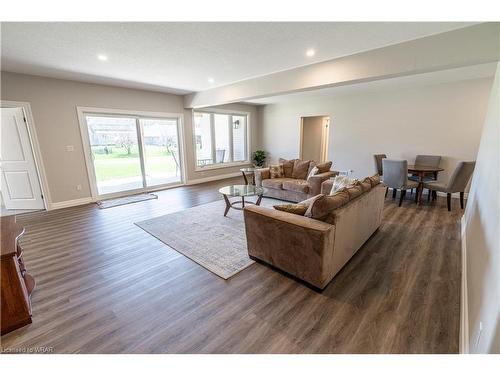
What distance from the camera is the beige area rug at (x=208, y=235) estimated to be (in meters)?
2.57

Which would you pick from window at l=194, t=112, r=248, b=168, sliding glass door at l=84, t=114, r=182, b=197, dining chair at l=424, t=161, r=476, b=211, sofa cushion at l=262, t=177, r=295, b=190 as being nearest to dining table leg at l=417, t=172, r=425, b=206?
dining chair at l=424, t=161, r=476, b=211

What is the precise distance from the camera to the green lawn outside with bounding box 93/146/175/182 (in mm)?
5219

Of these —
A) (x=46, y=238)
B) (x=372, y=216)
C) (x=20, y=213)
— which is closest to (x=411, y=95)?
(x=372, y=216)

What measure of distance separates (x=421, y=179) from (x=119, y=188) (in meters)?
6.88

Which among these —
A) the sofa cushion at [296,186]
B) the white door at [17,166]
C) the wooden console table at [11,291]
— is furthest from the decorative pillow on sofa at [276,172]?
the white door at [17,166]

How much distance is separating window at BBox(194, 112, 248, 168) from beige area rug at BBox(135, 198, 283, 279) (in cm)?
312

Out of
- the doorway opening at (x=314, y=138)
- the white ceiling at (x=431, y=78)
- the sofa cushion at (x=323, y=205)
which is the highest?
the white ceiling at (x=431, y=78)

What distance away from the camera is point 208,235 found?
3258mm

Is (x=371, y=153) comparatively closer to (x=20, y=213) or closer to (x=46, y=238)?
(x=46, y=238)

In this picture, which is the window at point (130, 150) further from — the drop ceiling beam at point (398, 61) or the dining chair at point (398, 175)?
the dining chair at point (398, 175)

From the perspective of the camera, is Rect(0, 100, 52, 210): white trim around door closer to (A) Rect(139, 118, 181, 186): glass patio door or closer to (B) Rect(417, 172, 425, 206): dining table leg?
(A) Rect(139, 118, 181, 186): glass patio door

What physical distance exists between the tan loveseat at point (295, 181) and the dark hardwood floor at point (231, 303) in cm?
156

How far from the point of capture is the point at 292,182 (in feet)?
15.5

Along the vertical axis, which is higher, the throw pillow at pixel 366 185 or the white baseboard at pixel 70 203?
the throw pillow at pixel 366 185
